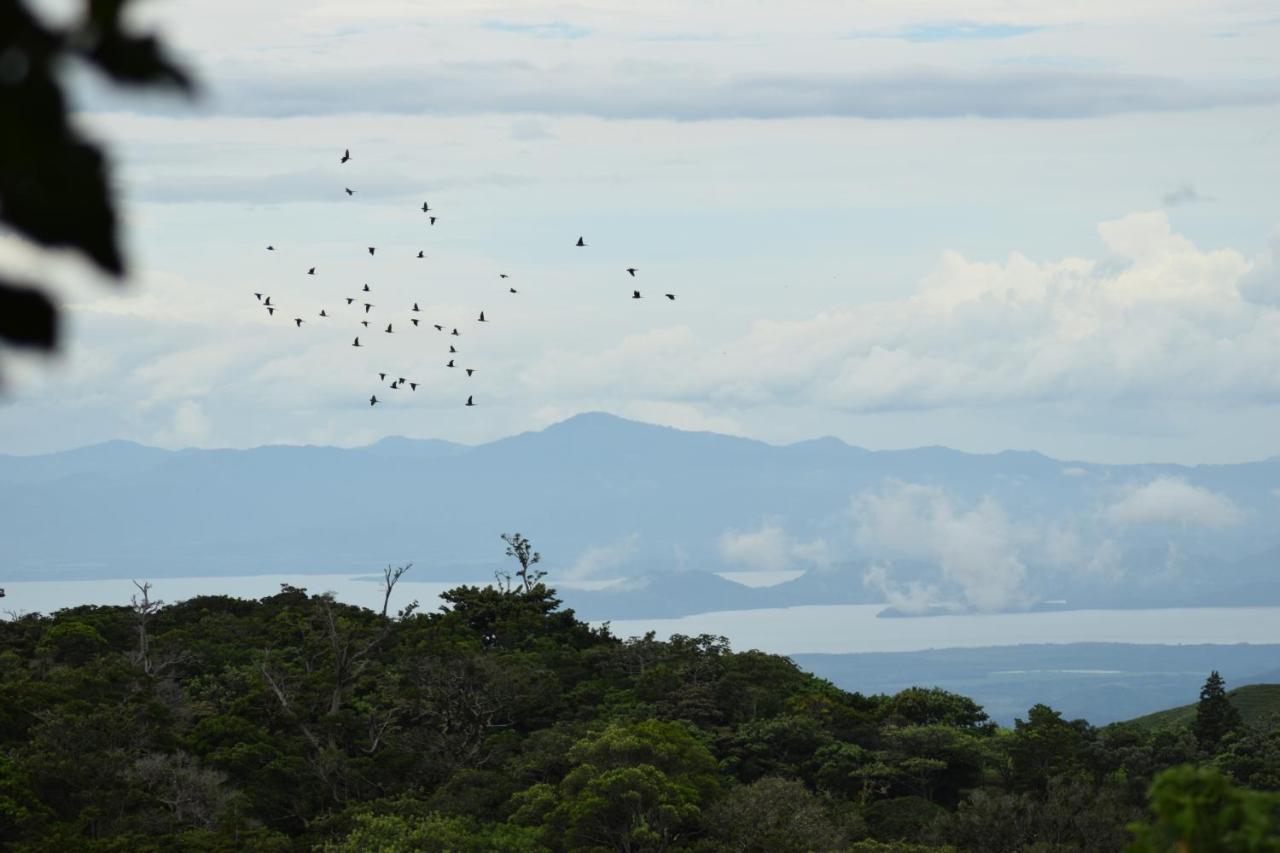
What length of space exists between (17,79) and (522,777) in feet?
175

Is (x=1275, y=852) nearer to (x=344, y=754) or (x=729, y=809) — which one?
(x=729, y=809)

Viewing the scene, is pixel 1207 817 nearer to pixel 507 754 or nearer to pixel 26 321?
pixel 26 321

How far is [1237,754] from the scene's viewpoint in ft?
220

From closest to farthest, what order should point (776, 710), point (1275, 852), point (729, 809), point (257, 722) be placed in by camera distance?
point (1275, 852), point (729, 809), point (257, 722), point (776, 710)

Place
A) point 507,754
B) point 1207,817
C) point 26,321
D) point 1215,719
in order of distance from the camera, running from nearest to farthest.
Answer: point 26,321, point 1207,817, point 507,754, point 1215,719

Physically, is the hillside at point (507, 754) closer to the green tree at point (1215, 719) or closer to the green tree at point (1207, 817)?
the green tree at point (1215, 719)

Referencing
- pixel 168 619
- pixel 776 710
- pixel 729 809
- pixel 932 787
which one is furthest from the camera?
pixel 168 619

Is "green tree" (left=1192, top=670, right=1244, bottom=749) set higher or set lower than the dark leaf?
lower

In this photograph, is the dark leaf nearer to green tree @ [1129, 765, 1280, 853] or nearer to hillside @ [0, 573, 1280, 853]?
green tree @ [1129, 765, 1280, 853]

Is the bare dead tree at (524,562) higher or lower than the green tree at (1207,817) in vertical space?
higher

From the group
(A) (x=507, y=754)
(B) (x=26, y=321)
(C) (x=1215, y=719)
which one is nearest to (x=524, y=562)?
(A) (x=507, y=754)

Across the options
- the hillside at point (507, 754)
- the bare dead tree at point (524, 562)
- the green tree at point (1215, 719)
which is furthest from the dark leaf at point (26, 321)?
the bare dead tree at point (524, 562)

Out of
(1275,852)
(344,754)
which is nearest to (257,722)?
(344,754)

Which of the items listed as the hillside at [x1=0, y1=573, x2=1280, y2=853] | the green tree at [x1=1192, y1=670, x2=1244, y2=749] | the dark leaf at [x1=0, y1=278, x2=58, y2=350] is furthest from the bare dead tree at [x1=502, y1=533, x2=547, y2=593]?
the dark leaf at [x1=0, y1=278, x2=58, y2=350]
